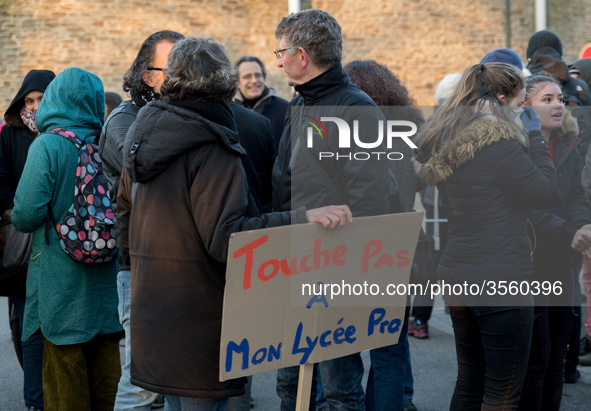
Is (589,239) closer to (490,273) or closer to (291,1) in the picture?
(490,273)

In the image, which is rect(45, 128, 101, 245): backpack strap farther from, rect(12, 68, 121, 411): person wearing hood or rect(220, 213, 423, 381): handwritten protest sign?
rect(220, 213, 423, 381): handwritten protest sign

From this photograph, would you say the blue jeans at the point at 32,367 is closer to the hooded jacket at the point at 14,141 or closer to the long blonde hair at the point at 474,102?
the hooded jacket at the point at 14,141

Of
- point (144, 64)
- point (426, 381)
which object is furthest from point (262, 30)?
point (144, 64)

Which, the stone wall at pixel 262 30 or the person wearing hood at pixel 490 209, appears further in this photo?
the stone wall at pixel 262 30

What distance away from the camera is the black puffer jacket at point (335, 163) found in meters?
2.51

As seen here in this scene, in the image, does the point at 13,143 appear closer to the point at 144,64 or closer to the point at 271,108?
the point at 144,64

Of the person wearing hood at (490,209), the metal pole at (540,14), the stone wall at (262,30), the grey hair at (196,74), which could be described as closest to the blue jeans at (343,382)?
the person wearing hood at (490,209)

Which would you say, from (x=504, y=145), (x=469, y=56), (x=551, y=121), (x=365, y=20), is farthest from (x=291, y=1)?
Result: (x=504, y=145)

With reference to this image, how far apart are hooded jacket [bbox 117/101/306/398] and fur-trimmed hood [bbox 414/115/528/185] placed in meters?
0.77

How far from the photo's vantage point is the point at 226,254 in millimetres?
2107

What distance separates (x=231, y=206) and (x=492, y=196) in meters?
1.09

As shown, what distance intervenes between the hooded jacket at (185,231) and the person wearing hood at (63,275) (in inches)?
37.3

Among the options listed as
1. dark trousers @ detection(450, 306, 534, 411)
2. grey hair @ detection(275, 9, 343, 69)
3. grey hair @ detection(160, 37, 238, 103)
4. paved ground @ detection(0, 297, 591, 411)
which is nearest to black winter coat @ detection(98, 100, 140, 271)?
grey hair @ detection(160, 37, 238, 103)

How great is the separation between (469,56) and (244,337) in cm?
1255
